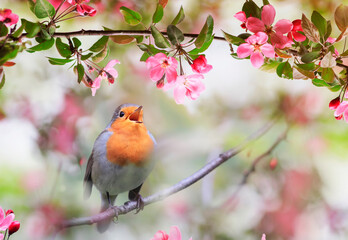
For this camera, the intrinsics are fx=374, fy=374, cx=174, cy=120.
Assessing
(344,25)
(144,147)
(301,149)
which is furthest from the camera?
(301,149)

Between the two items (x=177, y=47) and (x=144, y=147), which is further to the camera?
(x=144, y=147)

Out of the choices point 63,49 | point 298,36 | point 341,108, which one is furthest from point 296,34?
point 63,49

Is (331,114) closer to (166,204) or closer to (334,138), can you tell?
(334,138)

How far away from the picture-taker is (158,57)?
562 mm

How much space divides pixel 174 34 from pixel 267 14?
0.13 metres

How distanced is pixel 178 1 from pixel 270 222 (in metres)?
0.55

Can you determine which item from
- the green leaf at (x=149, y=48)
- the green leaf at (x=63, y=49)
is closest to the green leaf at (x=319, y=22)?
the green leaf at (x=149, y=48)

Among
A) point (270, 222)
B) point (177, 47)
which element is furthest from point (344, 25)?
point (270, 222)

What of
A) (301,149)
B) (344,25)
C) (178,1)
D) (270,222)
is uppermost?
(344,25)

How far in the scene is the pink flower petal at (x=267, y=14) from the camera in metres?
0.51

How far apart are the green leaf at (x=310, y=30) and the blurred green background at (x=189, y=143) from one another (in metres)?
0.36

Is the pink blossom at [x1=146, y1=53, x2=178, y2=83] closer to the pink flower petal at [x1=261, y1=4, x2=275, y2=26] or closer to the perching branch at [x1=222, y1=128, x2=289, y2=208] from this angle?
the pink flower petal at [x1=261, y1=4, x2=275, y2=26]

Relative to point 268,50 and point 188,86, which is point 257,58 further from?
point 188,86

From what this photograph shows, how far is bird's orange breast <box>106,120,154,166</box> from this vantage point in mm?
736
